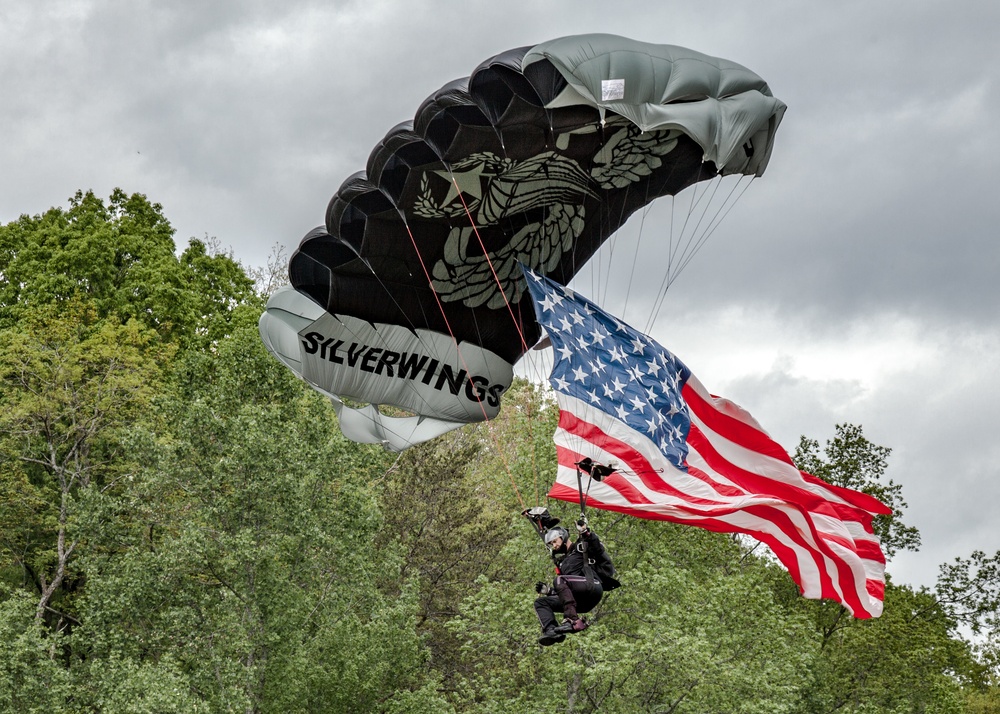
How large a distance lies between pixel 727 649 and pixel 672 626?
4.85 ft

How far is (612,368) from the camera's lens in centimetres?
1285

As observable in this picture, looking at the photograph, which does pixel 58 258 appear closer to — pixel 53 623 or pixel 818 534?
pixel 53 623

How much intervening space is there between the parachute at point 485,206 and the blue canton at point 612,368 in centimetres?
90

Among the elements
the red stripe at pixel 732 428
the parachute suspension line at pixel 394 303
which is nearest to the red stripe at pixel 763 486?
the red stripe at pixel 732 428

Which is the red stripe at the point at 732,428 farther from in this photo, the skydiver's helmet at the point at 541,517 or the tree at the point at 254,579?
the tree at the point at 254,579

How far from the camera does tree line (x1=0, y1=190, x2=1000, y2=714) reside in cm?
2000

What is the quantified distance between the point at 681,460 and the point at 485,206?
134 inches

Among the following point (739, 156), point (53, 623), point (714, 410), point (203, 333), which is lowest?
point (53, 623)

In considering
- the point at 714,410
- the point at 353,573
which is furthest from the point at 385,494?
the point at 714,410

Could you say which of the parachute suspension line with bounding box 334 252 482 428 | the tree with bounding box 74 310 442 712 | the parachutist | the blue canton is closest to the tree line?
the tree with bounding box 74 310 442 712

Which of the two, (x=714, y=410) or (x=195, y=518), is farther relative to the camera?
(x=195, y=518)

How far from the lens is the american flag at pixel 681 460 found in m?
12.4

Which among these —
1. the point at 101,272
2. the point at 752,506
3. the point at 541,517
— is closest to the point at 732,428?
the point at 752,506

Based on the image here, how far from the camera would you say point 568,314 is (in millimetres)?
13016
